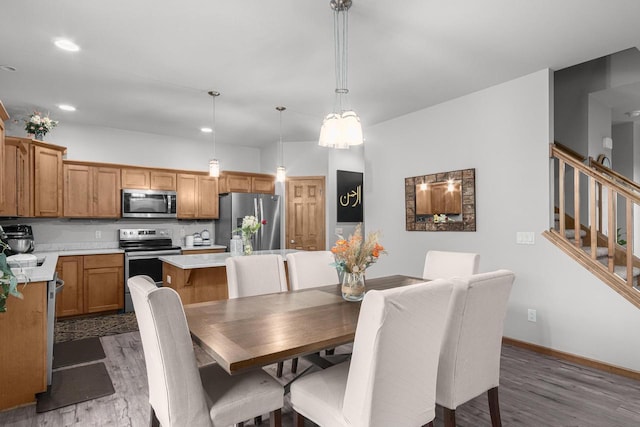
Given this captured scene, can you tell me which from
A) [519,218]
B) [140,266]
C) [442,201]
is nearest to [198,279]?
[140,266]

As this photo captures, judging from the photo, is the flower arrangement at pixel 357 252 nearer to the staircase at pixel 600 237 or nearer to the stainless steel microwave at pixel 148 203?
the staircase at pixel 600 237

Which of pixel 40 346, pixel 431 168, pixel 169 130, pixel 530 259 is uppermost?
pixel 169 130

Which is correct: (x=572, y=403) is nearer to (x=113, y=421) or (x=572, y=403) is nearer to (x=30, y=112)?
(x=113, y=421)

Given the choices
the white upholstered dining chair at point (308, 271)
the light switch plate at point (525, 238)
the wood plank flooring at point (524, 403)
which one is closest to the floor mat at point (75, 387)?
the wood plank flooring at point (524, 403)

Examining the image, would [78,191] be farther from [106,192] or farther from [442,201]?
[442,201]

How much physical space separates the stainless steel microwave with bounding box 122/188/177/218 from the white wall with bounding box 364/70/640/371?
352 cm

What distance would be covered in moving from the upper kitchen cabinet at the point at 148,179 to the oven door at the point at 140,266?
1.00m

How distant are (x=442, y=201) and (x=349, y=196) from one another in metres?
2.33

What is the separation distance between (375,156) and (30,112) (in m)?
4.42

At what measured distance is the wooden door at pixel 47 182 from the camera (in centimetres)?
418

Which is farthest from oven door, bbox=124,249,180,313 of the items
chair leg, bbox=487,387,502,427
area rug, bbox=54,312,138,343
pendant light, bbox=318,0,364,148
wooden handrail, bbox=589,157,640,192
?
wooden handrail, bbox=589,157,640,192

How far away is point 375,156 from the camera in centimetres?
490

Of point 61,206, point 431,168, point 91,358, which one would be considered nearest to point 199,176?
point 61,206

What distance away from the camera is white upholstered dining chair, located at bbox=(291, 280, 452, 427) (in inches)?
49.9
